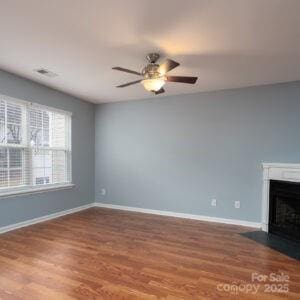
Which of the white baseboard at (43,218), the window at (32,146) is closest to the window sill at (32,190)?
the window at (32,146)

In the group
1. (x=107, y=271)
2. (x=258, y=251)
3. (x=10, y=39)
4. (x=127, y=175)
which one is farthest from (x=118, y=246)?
(x=10, y=39)

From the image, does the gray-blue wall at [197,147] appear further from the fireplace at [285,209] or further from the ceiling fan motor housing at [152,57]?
the ceiling fan motor housing at [152,57]

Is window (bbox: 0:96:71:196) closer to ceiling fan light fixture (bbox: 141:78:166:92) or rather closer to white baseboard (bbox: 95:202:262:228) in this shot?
white baseboard (bbox: 95:202:262:228)

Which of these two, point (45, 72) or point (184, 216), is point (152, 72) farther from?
point (184, 216)

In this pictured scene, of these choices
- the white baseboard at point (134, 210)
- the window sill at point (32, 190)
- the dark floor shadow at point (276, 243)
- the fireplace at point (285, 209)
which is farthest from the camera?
the white baseboard at point (134, 210)

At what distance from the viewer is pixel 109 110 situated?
5.42 meters

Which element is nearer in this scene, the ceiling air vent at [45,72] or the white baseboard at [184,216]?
the ceiling air vent at [45,72]

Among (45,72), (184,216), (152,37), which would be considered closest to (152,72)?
(152,37)

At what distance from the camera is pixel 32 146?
4082mm

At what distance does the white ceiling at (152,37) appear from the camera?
6.63 ft

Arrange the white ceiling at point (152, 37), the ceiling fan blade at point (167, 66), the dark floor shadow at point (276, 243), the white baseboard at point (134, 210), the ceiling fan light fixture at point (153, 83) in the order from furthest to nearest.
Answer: the white baseboard at point (134, 210) < the dark floor shadow at point (276, 243) < the ceiling fan light fixture at point (153, 83) < the ceiling fan blade at point (167, 66) < the white ceiling at point (152, 37)

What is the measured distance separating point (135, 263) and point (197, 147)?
255 cm

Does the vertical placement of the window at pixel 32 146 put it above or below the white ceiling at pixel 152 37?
below

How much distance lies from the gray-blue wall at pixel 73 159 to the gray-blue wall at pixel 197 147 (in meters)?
0.26
